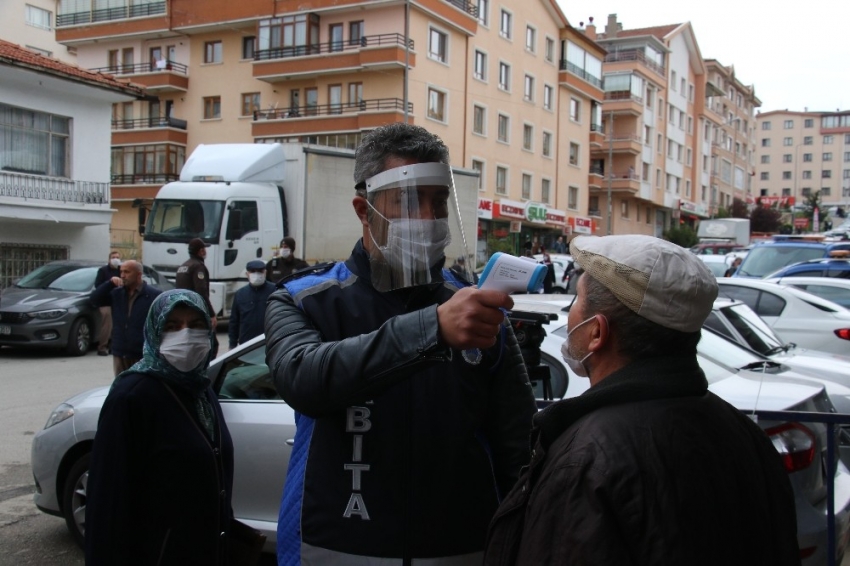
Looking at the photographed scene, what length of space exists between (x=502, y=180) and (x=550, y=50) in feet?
32.4

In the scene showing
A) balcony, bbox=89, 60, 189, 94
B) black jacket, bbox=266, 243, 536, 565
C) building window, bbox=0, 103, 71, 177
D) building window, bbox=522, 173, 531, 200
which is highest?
balcony, bbox=89, 60, 189, 94

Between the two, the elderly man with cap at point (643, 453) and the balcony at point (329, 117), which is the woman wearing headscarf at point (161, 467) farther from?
the balcony at point (329, 117)

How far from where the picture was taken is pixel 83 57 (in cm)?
4459

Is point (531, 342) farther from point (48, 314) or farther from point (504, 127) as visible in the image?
point (504, 127)

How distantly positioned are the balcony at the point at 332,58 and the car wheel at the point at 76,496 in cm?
3157

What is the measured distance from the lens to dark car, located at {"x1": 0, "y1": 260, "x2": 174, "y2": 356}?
13.9 metres

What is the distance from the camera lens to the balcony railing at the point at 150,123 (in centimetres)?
4147

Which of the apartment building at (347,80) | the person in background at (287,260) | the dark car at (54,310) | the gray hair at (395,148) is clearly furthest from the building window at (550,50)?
the gray hair at (395,148)

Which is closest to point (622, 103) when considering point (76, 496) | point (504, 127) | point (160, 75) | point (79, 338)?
point (504, 127)

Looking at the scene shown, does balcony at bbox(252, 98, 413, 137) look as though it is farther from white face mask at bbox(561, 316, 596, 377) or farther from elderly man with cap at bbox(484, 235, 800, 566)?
elderly man with cap at bbox(484, 235, 800, 566)

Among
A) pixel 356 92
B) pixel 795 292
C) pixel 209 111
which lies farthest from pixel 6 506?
pixel 209 111

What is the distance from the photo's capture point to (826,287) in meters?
11.4

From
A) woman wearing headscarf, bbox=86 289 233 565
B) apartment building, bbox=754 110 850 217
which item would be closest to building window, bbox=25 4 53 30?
woman wearing headscarf, bbox=86 289 233 565

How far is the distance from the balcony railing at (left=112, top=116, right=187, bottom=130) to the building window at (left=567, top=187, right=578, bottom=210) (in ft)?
77.4
